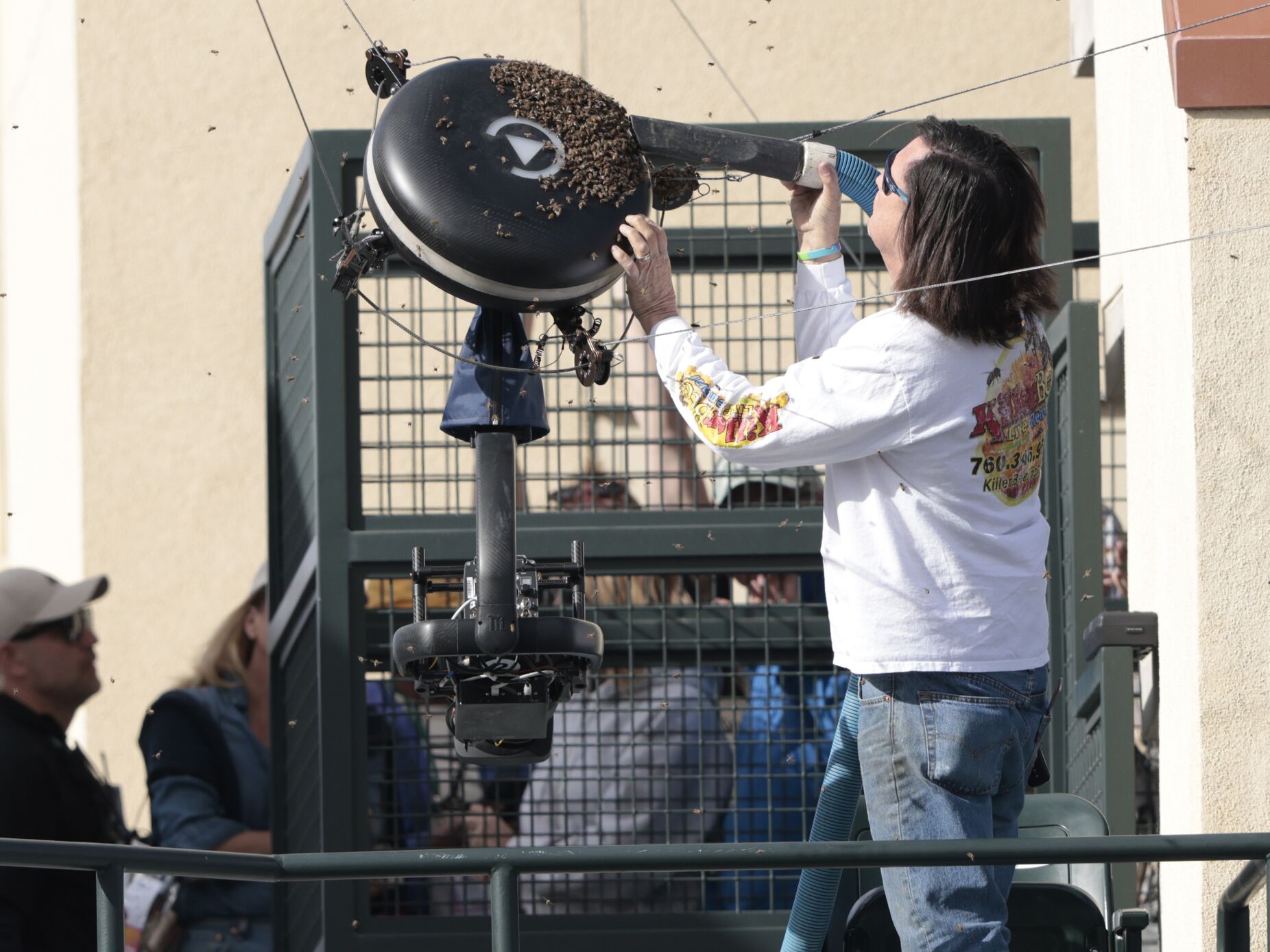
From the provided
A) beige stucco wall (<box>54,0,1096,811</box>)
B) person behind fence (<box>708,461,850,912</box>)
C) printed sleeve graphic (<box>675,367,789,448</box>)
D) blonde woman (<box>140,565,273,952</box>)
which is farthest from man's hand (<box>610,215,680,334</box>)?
beige stucco wall (<box>54,0,1096,811</box>)

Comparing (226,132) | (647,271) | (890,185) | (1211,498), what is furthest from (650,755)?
(226,132)

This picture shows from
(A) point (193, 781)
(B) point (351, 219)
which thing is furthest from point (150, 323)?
(B) point (351, 219)

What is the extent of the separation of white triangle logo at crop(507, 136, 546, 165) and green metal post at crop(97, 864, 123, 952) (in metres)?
1.36

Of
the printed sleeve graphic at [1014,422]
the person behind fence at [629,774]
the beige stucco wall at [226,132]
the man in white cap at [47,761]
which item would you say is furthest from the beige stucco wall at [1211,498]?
the beige stucco wall at [226,132]

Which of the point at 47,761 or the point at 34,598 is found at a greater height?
the point at 34,598

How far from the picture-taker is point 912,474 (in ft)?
9.82

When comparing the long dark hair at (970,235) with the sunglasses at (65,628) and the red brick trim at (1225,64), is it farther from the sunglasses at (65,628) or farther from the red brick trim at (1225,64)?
the sunglasses at (65,628)

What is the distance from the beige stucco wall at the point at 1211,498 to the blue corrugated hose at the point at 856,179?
0.98 m

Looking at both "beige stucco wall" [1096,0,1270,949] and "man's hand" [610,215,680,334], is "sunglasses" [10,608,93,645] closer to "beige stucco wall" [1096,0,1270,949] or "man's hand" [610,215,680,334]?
"man's hand" [610,215,680,334]

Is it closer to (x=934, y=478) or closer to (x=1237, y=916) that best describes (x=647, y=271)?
(x=934, y=478)

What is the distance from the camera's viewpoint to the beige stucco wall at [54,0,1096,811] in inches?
376

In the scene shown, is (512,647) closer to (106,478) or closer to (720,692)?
(720,692)

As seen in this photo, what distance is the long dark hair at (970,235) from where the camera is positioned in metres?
3.01

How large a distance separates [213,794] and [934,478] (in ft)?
11.6
